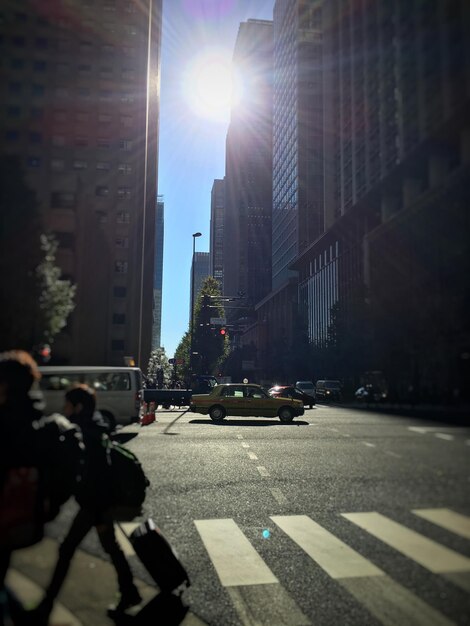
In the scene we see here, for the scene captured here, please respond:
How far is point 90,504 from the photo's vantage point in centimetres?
188

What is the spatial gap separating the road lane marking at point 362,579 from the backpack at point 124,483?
29.3 inches

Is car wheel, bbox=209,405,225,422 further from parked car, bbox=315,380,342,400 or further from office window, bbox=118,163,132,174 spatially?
office window, bbox=118,163,132,174

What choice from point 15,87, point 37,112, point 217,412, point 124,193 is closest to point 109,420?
point 124,193

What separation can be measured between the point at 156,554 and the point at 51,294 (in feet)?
4.04

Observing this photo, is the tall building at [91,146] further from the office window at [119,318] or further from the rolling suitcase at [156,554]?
the rolling suitcase at [156,554]

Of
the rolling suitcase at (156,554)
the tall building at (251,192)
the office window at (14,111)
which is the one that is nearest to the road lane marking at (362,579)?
the rolling suitcase at (156,554)

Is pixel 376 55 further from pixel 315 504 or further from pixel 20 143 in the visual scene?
pixel 315 504

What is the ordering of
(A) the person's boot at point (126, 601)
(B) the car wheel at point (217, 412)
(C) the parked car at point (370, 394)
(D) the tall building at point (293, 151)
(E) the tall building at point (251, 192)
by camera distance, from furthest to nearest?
(E) the tall building at point (251, 192), (D) the tall building at point (293, 151), (B) the car wheel at point (217, 412), (A) the person's boot at point (126, 601), (C) the parked car at point (370, 394)

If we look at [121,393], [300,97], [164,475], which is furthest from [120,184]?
[300,97]

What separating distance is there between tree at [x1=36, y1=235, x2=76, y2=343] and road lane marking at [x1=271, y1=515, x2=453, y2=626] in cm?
142

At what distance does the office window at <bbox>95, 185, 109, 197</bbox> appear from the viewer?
2.02 metres

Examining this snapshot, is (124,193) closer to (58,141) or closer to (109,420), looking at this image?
(58,141)

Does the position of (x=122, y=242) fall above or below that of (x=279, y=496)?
above

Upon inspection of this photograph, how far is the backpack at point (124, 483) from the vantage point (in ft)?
6.39
